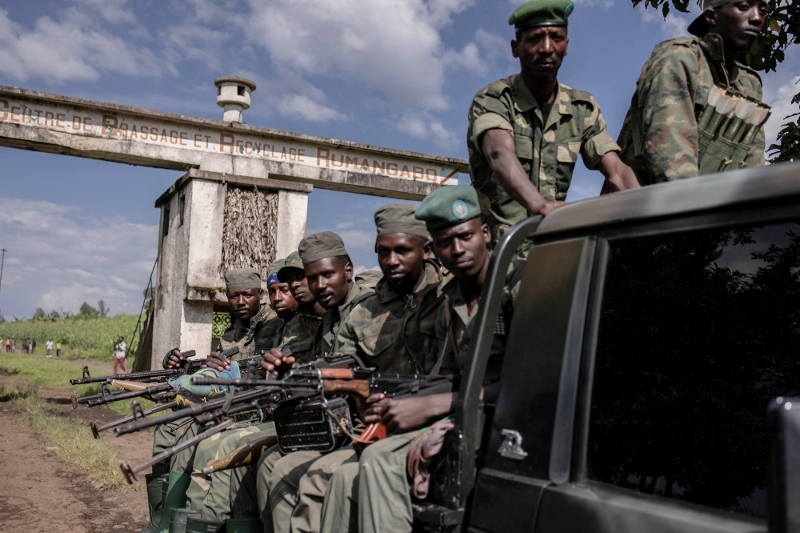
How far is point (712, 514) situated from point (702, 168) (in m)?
2.00

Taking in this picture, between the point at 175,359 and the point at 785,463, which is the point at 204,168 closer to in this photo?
the point at 175,359

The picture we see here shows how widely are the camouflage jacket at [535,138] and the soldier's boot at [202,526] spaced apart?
2.20 m

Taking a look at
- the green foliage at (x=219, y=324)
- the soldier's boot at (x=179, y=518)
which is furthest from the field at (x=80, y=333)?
the soldier's boot at (x=179, y=518)

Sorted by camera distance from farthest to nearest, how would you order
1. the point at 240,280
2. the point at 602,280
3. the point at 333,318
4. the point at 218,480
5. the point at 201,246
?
the point at 201,246 → the point at 240,280 → the point at 333,318 → the point at 218,480 → the point at 602,280

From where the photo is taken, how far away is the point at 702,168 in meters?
3.25

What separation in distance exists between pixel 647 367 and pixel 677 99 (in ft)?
5.35

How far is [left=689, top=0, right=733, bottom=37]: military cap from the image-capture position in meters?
3.14

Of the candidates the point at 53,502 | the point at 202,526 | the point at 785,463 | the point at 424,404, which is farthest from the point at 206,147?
the point at 785,463

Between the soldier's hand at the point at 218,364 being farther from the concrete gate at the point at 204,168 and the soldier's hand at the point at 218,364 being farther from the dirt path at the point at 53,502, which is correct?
the concrete gate at the point at 204,168

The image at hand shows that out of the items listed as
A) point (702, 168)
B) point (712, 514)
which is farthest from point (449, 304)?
point (712, 514)

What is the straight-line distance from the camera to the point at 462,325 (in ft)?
10.2

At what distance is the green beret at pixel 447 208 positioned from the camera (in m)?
3.00

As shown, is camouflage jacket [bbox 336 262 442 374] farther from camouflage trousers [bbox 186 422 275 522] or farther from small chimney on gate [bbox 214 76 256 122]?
small chimney on gate [bbox 214 76 256 122]

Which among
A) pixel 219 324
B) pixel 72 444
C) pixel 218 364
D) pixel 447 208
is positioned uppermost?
pixel 447 208
